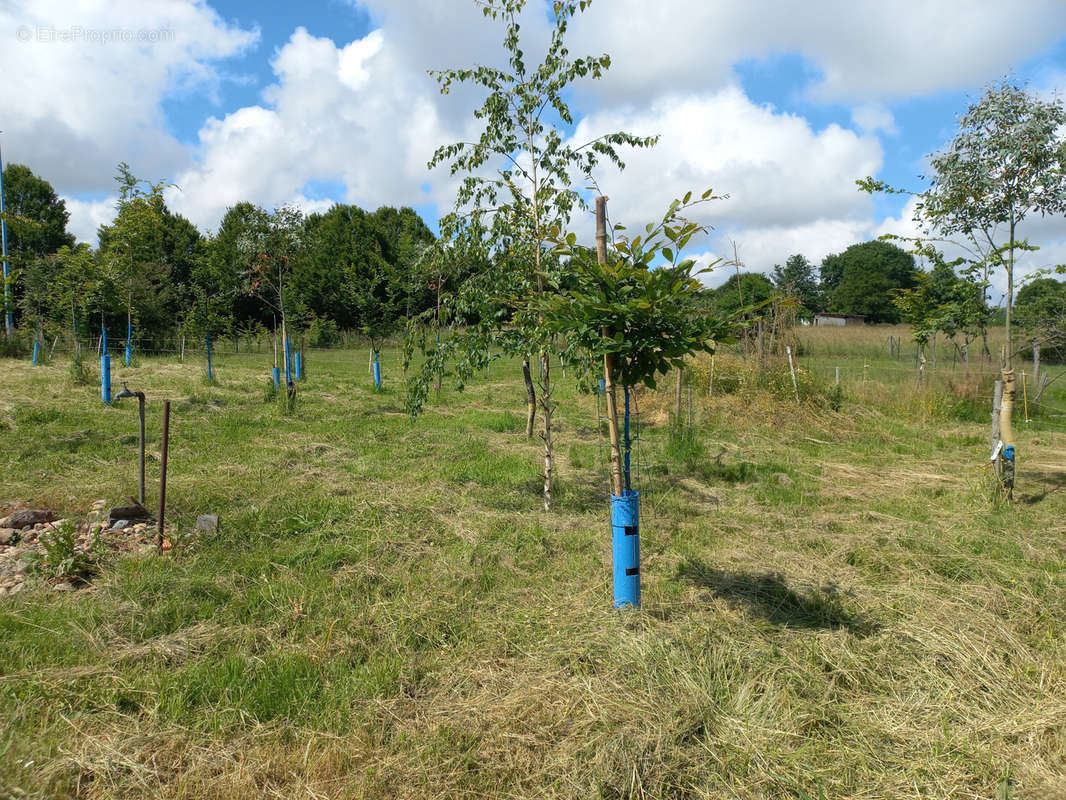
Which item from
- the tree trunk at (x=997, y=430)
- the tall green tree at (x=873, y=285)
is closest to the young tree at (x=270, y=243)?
the tree trunk at (x=997, y=430)

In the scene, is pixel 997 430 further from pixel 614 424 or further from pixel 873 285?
pixel 873 285

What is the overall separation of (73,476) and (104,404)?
4.85m

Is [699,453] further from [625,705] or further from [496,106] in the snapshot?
[625,705]

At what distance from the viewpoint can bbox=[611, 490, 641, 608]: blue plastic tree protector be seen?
11.8ft

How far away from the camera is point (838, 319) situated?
4522 cm

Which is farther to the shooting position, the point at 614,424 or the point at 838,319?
the point at 838,319

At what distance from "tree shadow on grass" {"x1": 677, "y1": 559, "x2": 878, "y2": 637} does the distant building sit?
121 feet

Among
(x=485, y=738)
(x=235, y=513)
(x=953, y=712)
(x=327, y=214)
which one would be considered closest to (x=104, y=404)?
(x=235, y=513)

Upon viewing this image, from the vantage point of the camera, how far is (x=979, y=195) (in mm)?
6734

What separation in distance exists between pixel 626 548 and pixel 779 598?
1.27m

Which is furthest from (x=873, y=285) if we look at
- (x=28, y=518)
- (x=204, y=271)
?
(x=28, y=518)

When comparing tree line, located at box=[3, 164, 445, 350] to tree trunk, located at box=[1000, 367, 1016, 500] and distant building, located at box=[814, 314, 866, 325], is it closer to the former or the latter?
tree trunk, located at box=[1000, 367, 1016, 500]

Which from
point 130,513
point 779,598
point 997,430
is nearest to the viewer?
point 779,598

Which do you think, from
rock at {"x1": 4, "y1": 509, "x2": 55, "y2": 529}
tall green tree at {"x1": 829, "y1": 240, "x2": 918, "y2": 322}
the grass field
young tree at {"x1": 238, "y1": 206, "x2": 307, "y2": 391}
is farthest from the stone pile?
tall green tree at {"x1": 829, "y1": 240, "x2": 918, "y2": 322}
